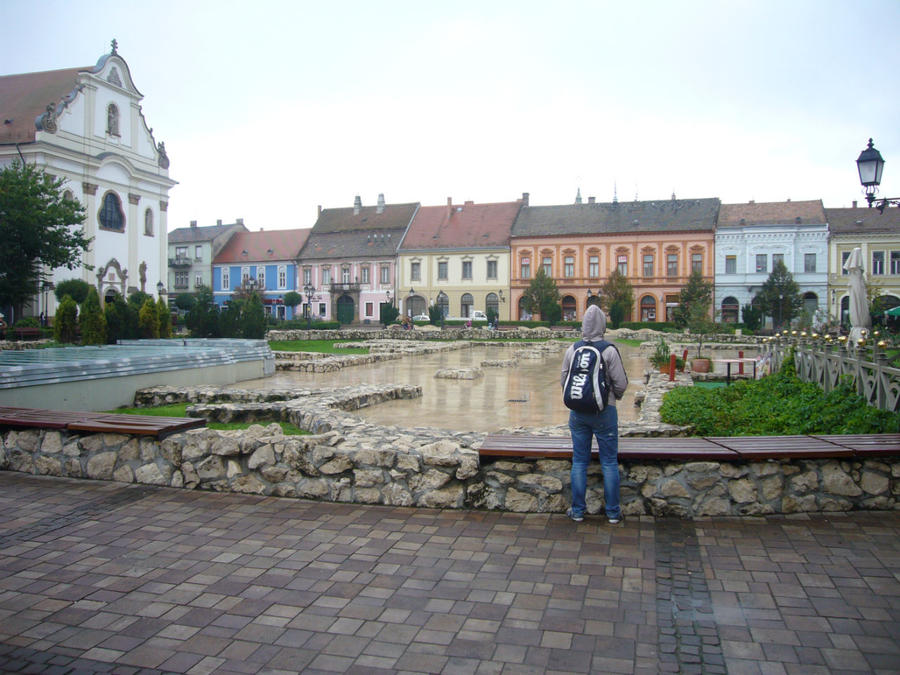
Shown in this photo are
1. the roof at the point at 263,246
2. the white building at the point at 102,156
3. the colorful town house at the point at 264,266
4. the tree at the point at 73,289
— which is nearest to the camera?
the tree at the point at 73,289

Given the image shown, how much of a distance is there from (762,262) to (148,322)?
4788cm

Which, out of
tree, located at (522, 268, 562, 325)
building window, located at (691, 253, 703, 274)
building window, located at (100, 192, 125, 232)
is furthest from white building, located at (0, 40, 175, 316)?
building window, located at (691, 253, 703, 274)

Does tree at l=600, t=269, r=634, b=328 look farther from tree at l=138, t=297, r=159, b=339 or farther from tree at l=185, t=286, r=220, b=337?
tree at l=138, t=297, r=159, b=339

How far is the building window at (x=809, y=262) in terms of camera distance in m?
53.5

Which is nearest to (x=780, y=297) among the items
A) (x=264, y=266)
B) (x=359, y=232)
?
(x=359, y=232)

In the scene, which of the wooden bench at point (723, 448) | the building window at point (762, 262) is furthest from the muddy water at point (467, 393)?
the building window at point (762, 262)

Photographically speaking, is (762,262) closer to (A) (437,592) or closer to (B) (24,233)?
(B) (24,233)

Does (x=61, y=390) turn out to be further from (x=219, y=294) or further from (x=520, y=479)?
(x=219, y=294)

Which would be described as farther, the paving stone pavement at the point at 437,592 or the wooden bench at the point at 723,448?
the wooden bench at the point at 723,448

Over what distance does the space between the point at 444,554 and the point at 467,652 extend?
1.34 metres

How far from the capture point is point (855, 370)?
8203mm

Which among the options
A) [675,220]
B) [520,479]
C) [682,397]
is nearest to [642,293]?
[675,220]

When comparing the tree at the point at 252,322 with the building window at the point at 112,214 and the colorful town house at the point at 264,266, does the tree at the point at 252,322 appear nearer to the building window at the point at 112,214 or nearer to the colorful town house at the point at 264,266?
the building window at the point at 112,214

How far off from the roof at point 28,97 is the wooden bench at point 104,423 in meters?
42.4
